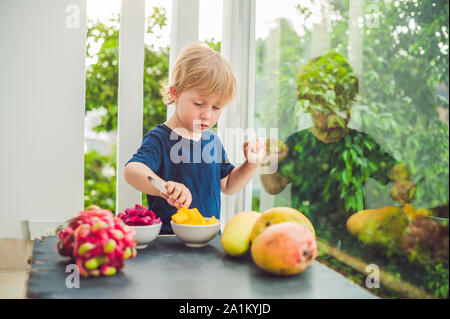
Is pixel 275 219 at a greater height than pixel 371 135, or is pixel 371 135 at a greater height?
pixel 371 135

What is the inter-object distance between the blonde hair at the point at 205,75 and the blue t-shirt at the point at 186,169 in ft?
0.64

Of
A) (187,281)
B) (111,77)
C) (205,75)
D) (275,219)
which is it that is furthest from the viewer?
(111,77)

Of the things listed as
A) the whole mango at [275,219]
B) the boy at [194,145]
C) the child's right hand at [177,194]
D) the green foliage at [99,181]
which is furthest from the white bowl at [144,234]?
the green foliage at [99,181]

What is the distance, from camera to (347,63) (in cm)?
108

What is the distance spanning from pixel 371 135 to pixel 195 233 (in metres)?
0.50

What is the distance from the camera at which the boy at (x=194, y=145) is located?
52.1 inches

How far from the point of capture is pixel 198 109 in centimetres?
135

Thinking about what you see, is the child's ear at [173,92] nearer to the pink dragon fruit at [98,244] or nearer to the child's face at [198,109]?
the child's face at [198,109]

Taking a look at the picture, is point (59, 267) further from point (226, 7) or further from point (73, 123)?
point (226, 7)

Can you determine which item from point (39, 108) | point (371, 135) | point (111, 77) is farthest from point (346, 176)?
point (111, 77)

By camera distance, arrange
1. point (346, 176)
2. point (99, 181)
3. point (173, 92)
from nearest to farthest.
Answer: point (346, 176), point (173, 92), point (99, 181)

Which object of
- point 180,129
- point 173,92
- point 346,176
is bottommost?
point 346,176

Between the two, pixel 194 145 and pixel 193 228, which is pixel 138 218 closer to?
pixel 193 228

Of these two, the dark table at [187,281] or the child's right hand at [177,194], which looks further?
the child's right hand at [177,194]
